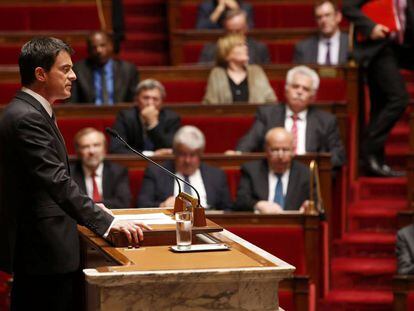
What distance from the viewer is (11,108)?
5.94 ft

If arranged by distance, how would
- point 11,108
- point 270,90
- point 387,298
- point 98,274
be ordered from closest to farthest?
point 98,274, point 11,108, point 387,298, point 270,90

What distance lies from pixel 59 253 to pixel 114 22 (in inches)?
114

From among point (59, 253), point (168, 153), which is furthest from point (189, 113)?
point (59, 253)

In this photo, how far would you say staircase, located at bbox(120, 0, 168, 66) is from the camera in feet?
16.4

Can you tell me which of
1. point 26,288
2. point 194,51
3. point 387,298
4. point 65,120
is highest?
point 194,51

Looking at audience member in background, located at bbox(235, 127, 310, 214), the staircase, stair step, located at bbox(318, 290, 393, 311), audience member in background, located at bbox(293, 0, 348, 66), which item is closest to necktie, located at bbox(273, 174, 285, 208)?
audience member in background, located at bbox(235, 127, 310, 214)

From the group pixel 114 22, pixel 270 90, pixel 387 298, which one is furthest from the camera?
pixel 114 22

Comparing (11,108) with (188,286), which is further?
(11,108)

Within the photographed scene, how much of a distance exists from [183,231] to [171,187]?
1.61m

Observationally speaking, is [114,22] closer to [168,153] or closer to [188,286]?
[168,153]

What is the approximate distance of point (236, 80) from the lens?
Result: 13.5ft

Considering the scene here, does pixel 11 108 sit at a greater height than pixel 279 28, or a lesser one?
lesser

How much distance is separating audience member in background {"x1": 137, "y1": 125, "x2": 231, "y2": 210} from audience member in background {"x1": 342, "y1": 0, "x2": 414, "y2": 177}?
2.42 feet

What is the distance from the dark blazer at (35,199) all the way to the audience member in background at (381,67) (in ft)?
7.28
